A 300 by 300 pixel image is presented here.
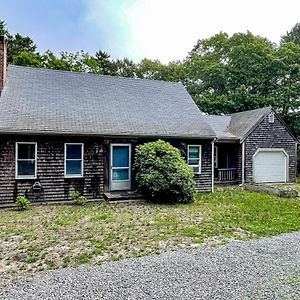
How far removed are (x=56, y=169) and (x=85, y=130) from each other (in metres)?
1.75

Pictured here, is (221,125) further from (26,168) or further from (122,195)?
(26,168)

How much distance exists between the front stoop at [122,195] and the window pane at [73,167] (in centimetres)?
139

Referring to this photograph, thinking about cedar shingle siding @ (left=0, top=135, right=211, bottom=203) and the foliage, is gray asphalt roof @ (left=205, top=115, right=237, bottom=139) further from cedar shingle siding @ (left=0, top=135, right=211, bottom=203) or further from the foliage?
cedar shingle siding @ (left=0, top=135, right=211, bottom=203)

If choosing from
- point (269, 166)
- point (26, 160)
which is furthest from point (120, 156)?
point (269, 166)

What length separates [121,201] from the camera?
1158cm

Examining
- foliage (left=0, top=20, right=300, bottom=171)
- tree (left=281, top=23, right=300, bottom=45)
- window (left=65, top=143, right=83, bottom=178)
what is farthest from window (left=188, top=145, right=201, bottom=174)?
tree (left=281, top=23, right=300, bottom=45)

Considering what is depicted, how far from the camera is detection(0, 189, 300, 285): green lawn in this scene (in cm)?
550

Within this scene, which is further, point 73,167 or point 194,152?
point 194,152

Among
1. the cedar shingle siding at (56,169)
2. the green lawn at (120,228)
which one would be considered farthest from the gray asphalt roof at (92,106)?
the green lawn at (120,228)

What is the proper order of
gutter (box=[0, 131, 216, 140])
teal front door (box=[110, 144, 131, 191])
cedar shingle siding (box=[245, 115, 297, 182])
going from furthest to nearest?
cedar shingle siding (box=[245, 115, 297, 182])
teal front door (box=[110, 144, 131, 191])
gutter (box=[0, 131, 216, 140])

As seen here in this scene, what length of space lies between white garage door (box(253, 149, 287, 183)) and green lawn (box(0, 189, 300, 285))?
254 inches

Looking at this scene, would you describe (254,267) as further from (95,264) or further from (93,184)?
(93,184)

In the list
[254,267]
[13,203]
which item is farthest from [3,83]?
[254,267]

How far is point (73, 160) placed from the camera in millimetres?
11742
